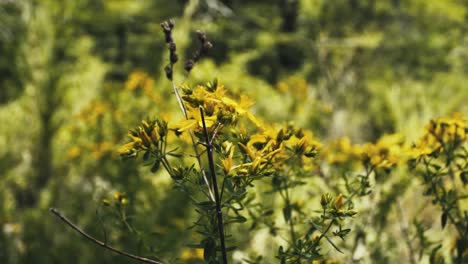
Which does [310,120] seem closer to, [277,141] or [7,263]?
[7,263]

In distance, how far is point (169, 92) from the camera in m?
3.07

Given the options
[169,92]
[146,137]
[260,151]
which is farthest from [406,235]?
[169,92]

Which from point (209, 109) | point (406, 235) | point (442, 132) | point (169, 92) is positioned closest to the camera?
point (209, 109)

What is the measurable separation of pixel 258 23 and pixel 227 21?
0.52m

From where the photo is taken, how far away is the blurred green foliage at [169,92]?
221 cm

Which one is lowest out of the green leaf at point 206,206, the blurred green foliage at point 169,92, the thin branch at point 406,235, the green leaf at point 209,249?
the green leaf at point 209,249

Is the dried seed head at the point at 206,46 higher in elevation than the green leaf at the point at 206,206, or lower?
higher

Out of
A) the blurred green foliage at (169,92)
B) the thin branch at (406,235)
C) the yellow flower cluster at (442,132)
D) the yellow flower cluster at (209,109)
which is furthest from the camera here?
the blurred green foliage at (169,92)

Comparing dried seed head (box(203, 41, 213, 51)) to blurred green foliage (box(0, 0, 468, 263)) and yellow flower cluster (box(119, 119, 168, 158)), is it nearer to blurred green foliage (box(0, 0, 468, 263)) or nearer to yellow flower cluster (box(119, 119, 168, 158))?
yellow flower cluster (box(119, 119, 168, 158))

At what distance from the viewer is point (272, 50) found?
6.36 metres

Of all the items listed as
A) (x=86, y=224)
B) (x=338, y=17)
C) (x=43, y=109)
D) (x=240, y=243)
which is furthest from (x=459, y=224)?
(x=338, y=17)

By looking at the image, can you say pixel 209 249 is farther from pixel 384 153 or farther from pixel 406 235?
pixel 406 235

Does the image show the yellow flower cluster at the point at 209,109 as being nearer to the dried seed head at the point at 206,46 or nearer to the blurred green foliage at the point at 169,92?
the dried seed head at the point at 206,46

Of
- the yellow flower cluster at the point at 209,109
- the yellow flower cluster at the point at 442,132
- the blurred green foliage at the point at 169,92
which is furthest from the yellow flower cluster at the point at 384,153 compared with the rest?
the yellow flower cluster at the point at 209,109
